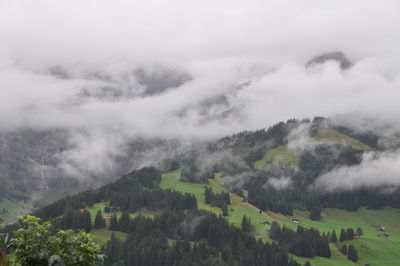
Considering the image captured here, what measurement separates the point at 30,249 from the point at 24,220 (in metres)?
1.67

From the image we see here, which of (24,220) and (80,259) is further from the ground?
(24,220)

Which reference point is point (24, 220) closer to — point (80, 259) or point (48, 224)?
point (48, 224)

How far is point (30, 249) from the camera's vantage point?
84.3 ft

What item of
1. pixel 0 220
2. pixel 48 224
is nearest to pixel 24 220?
pixel 48 224

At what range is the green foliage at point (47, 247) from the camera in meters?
25.4

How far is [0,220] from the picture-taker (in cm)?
3027

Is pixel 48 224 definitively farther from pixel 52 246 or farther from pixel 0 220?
pixel 0 220

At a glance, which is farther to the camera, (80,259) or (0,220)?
(0,220)

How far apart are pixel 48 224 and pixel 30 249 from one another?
1.65m

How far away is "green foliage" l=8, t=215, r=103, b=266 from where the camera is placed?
998 inches

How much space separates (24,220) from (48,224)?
133 cm

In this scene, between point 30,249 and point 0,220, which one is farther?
point 0,220

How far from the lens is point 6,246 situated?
84.2ft

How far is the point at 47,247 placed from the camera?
26.2 metres
